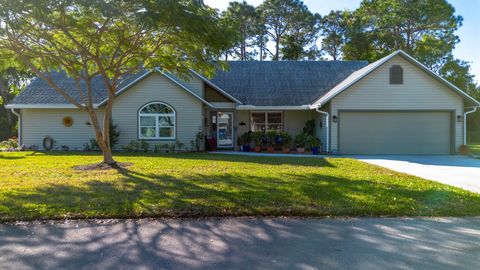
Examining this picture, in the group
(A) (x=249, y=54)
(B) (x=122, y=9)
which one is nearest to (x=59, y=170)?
(B) (x=122, y=9)

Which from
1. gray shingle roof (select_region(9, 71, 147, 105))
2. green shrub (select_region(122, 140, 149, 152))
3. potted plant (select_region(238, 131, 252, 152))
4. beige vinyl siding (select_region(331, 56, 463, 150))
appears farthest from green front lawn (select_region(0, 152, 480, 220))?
gray shingle roof (select_region(9, 71, 147, 105))

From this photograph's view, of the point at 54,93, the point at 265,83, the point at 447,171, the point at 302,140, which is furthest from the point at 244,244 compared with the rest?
the point at 54,93

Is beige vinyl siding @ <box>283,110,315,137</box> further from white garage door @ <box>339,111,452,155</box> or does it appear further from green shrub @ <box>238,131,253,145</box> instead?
white garage door @ <box>339,111,452,155</box>

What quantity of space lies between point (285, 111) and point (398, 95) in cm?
583

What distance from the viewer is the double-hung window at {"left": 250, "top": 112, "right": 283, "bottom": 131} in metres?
20.2

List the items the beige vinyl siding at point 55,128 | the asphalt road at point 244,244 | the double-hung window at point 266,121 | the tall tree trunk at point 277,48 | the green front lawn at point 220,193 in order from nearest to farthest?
the asphalt road at point 244,244, the green front lawn at point 220,193, the beige vinyl siding at point 55,128, the double-hung window at point 266,121, the tall tree trunk at point 277,48

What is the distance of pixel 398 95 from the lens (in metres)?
16.9

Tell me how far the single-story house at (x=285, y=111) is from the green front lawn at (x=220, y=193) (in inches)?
266

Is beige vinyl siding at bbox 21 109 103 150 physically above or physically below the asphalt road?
above

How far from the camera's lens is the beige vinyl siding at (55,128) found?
18.4 meters

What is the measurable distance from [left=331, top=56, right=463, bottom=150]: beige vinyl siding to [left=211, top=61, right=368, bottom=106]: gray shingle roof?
296 cm

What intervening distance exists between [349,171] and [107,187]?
682 cm

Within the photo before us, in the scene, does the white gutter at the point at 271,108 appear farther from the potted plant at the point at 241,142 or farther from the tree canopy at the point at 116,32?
the tree canopy at the point at 116,32

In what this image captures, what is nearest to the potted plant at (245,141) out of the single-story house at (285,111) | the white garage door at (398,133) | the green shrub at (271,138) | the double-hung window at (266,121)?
the green shrub at (271,138)
